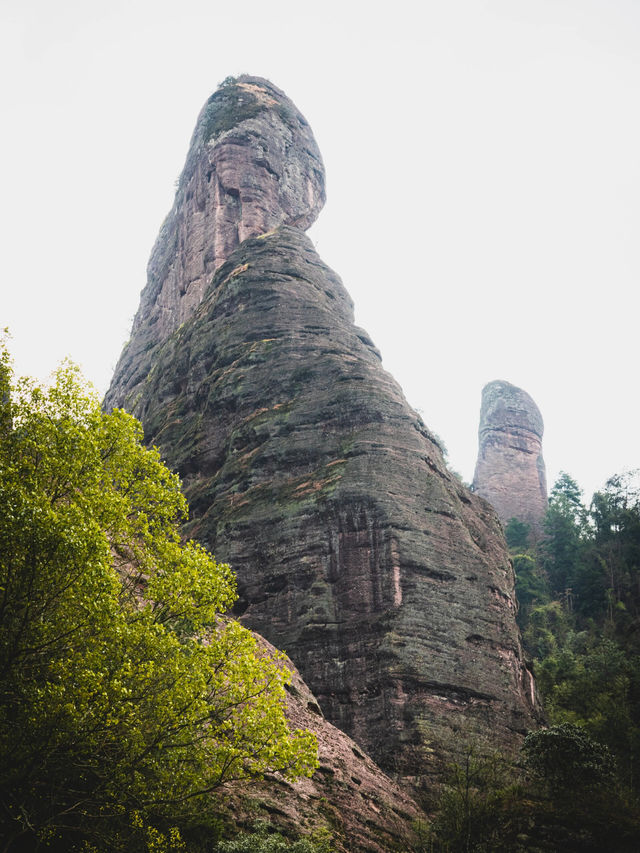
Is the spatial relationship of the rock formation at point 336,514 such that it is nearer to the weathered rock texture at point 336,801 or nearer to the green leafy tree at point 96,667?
the weathered rock texture at point 336,801

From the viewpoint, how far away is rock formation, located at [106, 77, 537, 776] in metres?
27.9

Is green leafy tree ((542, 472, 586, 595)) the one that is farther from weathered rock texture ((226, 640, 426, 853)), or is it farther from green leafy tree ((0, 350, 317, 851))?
green leafy tree ((0, 350, 317, 851))

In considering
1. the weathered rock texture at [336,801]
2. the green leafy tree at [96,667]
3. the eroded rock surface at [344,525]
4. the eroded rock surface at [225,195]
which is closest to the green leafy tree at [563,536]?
the eroded rock surface at [344,525]

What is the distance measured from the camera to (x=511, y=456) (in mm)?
89188

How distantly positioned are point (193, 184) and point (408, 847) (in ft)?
192

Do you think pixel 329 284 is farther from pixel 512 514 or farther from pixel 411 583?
pixel 512 514

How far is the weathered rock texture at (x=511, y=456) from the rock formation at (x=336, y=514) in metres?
44.0

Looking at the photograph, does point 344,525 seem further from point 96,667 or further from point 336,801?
point 96,667

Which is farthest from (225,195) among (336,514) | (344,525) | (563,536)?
(563,536)

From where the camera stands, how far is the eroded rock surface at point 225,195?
5978 centimetres

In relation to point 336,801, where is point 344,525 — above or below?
above

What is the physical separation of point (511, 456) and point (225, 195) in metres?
49.3

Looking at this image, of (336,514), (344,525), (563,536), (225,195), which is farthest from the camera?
(563,536)

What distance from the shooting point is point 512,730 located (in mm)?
27703
